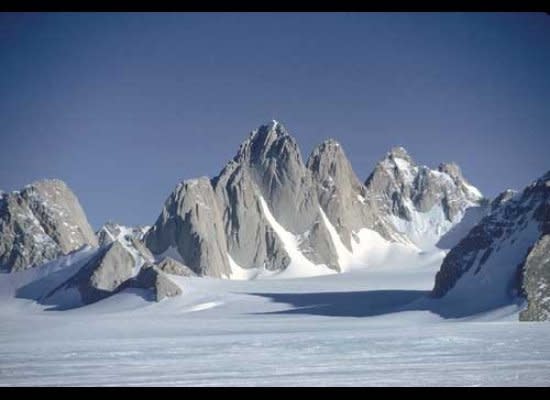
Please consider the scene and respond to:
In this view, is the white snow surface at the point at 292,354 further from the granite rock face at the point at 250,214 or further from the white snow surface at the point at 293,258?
the white snow surface at the point at 293,258

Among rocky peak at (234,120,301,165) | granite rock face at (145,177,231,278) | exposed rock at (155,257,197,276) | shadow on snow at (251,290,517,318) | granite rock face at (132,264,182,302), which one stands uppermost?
rocky peak at (234,120,301,165)

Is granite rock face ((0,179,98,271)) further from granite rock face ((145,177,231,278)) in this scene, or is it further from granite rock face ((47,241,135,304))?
granite rock face ((47,241,135,304))

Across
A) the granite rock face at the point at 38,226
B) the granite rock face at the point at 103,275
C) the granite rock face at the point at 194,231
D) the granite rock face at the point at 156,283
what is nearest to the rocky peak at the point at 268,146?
the granite rock face at the point at 194,231

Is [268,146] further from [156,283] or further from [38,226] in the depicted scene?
[156,283]

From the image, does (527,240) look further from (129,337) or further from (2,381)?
(2,381)

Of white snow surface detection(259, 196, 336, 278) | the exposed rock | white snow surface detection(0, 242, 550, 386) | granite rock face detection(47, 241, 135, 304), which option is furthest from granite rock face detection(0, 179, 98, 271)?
white snow surface detection(0, 242, 550, 386)

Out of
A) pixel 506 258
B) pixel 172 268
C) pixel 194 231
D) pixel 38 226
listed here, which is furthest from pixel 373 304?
pixel 38 226
